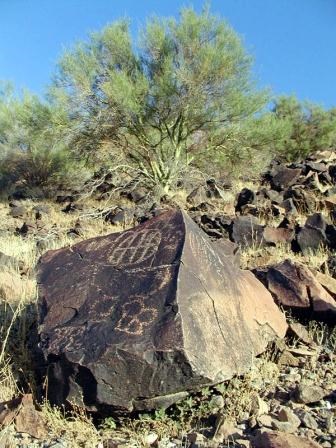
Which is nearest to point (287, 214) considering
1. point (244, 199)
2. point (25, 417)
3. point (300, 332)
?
point (244, 199)

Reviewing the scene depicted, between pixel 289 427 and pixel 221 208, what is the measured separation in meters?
9.29

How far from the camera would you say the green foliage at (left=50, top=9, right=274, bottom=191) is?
14.4 metres

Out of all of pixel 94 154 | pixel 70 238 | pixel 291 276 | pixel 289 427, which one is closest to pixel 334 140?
pixel 94 154

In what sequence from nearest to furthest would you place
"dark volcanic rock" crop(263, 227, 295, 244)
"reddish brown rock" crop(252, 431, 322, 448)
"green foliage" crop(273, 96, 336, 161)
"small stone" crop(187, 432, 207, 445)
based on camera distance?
"reddish brown rock" crop(252, 431, 322, 448) → "small stone" crop(187, 432, 207, 445) → "dark volcanic rock" crop(263, 227, 295, 244) → "green foliage" crop(273, 96, 336, 161)

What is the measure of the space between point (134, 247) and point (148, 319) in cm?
85

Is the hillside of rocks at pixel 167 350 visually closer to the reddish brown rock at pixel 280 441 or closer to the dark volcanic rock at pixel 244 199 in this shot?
the reddish brown rock at pixel 280 441

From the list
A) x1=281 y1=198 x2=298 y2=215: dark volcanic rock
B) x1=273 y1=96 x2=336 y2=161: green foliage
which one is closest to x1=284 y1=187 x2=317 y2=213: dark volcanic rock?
x1=281 y1=198 x2=298 y2=215: dark volcanic rock

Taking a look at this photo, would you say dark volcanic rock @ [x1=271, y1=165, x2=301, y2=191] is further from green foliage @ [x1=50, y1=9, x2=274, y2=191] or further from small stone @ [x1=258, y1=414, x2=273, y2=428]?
small stone @ [x1=258, y1=414, x2=273, y2=428]

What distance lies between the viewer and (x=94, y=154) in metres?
15.6

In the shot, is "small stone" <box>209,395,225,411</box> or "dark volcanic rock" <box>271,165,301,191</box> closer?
"small stone" <box>209,395,225,411</box>

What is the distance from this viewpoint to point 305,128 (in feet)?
80.5

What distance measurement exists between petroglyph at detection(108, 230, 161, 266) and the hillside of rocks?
11 millimetres

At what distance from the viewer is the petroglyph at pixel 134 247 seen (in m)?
3.67

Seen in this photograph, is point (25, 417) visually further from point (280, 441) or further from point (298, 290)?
point (298, 290)
